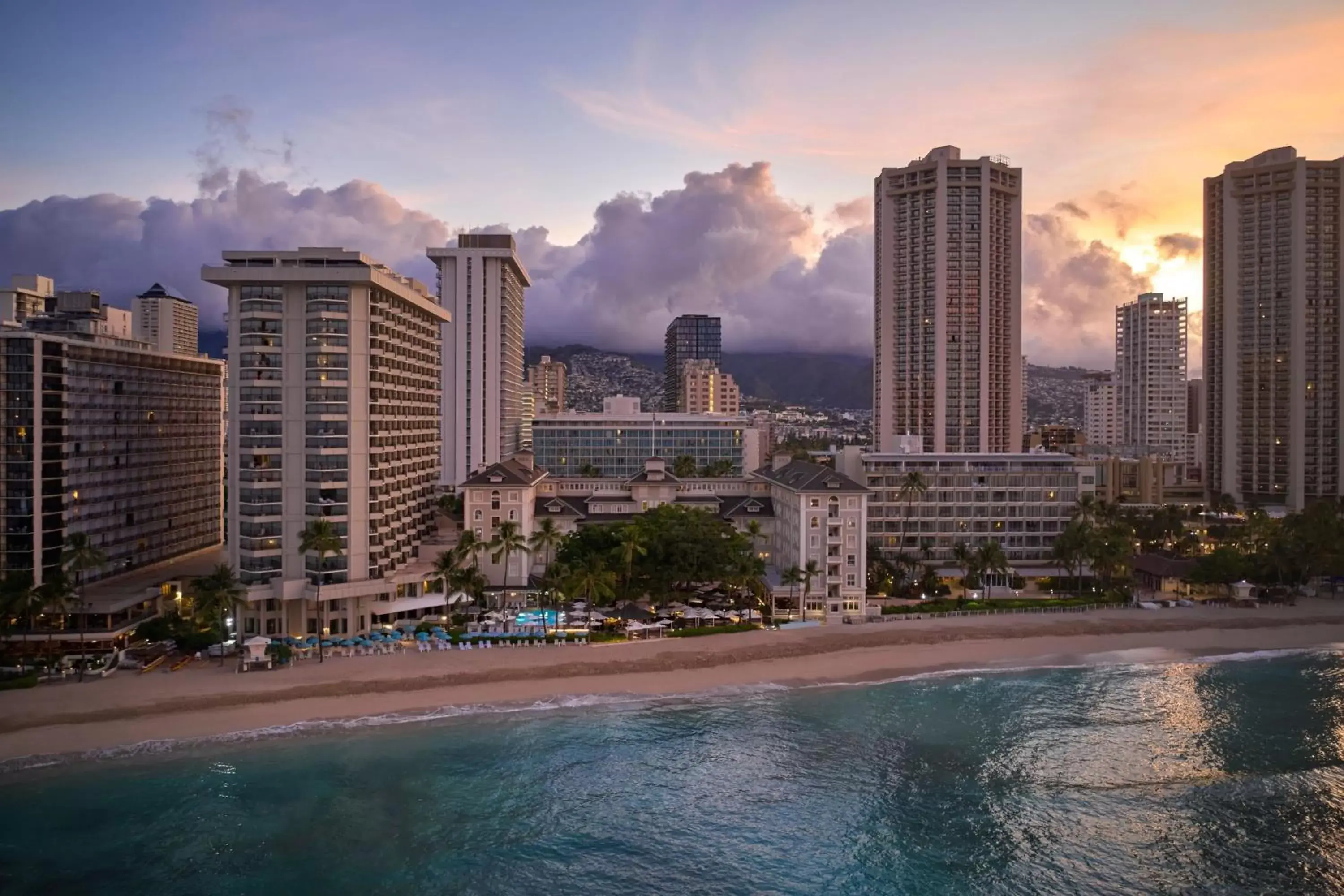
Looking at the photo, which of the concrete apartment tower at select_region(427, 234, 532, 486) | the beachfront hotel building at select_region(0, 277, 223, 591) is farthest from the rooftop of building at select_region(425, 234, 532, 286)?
the beachfront hotel building at select_region(0, 277, 223, 591)

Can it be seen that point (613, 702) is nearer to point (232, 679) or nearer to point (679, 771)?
point (679, 771)

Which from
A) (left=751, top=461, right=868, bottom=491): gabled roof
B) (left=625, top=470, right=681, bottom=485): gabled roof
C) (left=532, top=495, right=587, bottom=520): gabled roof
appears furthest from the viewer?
(left=625, top=470, right=681, bottom=485): gabled roof

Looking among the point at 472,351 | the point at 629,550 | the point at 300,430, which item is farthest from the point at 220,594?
the point at 472,351

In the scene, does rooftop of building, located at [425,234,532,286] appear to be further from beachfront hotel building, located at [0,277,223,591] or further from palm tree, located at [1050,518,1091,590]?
palm tree, located at [1050,518,1091,590]

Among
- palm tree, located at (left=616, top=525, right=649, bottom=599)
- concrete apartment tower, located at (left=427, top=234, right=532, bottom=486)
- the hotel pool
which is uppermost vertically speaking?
concrete apartment tower, located at (left=427, top=234, right=532, bottom=486)

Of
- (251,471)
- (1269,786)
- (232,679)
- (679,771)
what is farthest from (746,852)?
(251,471)
